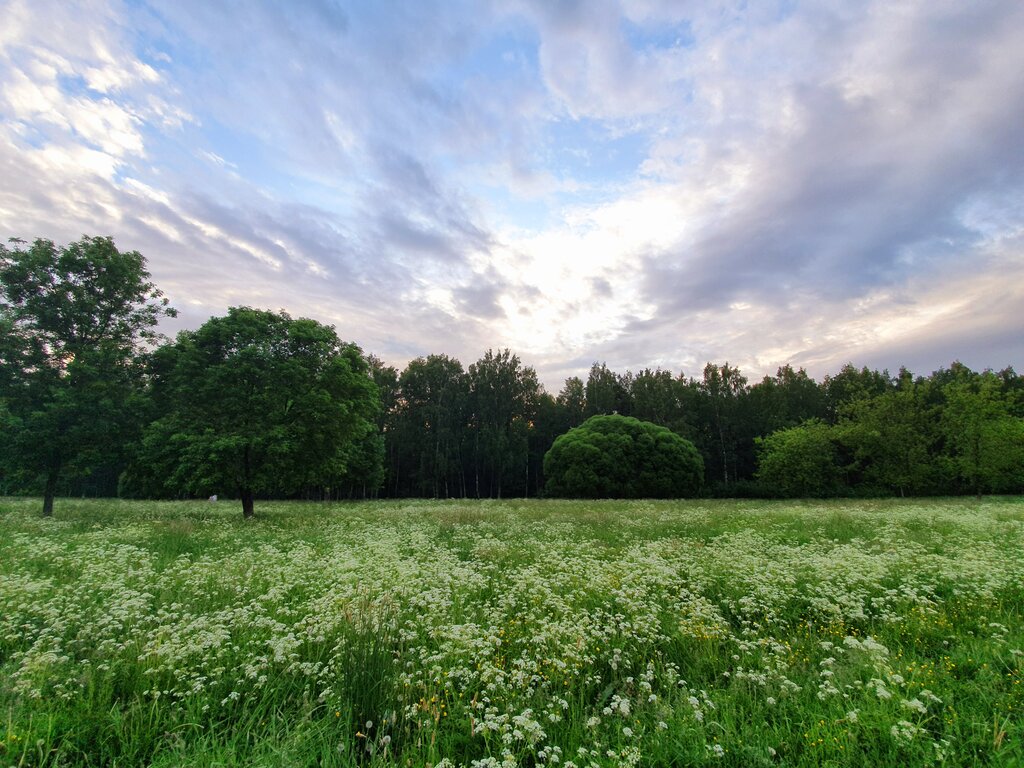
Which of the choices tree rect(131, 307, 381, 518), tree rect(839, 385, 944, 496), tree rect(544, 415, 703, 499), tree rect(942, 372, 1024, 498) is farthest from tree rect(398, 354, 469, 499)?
tree rect(942, 372, 1024, 498)

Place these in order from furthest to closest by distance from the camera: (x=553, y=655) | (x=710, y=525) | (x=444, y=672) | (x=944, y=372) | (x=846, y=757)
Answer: (x=944, y=372) < (x=710, y=525) < (x=553, y=655) < (x=444, y=672) < (x=846, y=757)

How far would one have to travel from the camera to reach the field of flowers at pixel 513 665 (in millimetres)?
3900

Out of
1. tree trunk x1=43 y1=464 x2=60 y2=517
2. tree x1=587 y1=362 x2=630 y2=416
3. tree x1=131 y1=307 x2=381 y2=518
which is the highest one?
tree x1=587 y1=362 x2=630 y2=416

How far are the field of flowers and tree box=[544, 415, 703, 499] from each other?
50.5 m

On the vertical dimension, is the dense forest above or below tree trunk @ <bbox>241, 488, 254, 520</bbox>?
above

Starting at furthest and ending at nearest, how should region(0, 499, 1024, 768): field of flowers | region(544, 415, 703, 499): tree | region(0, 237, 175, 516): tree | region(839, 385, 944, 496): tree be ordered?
region(544, 415, 703, 499): tree, region(839, 385, 944, 496): tree, region(0, 237, 175, 516): tree, region(0, 499, 1024, 768): field of flowers

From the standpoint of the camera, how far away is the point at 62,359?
23.7m

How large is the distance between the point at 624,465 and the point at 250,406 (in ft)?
159

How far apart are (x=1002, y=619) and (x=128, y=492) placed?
84.1 meters

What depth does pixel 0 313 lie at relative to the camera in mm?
22172

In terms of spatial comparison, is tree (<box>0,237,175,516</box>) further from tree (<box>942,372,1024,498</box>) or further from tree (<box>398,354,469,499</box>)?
tree (<box>942,372,1024,498</box>)

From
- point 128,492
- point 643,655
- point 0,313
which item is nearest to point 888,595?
point 643,655

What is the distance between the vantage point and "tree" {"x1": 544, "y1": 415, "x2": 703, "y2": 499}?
198 feet

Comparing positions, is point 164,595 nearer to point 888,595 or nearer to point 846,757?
point 846,757
